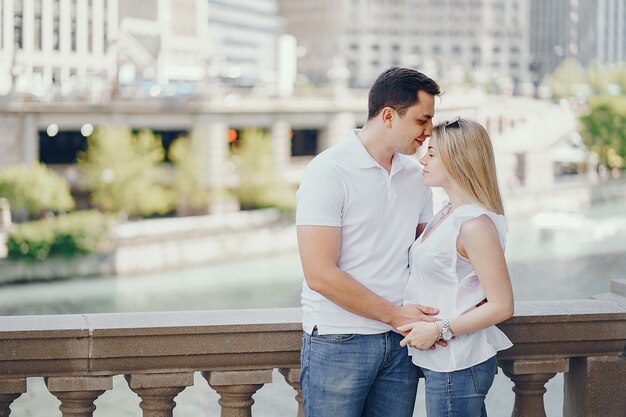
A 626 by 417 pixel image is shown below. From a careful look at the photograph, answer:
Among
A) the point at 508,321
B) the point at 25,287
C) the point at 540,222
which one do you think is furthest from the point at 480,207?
the point at 540,222

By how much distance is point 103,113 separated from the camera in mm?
52156

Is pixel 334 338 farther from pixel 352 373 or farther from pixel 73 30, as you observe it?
pixel 73 30

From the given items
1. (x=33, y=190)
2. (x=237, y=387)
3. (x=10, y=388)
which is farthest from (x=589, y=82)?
(x=10, y=388)

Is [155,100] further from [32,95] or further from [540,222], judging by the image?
[540,222]

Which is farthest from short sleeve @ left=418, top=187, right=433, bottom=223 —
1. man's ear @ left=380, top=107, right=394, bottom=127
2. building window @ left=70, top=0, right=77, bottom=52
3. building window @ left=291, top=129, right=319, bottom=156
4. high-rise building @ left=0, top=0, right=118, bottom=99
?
building window @ left=70, top=0, right=77, bottom=52

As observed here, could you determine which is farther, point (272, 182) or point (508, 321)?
point (272, 182)

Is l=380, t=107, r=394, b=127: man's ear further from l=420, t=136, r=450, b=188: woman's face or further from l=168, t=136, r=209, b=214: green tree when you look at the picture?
l=168, t=136, r=209, b=214: green tree

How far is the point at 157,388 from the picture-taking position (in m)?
4.35

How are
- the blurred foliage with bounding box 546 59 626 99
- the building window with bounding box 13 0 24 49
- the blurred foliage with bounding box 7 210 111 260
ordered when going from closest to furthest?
the blurred foliage with bounding box 7 210 111 260
the building window with bounding box 13 0 24 49
the blurred foliage with bounding box 546 59 626 99

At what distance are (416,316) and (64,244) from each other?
38470 mm

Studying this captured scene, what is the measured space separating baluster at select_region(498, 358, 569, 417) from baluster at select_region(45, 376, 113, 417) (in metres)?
1.55

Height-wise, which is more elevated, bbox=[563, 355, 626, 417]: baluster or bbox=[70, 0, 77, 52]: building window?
bbox=[70, 0, 77, 52]: building window

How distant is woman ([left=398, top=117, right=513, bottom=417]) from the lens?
13.1ft

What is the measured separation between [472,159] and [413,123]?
0.77ft
